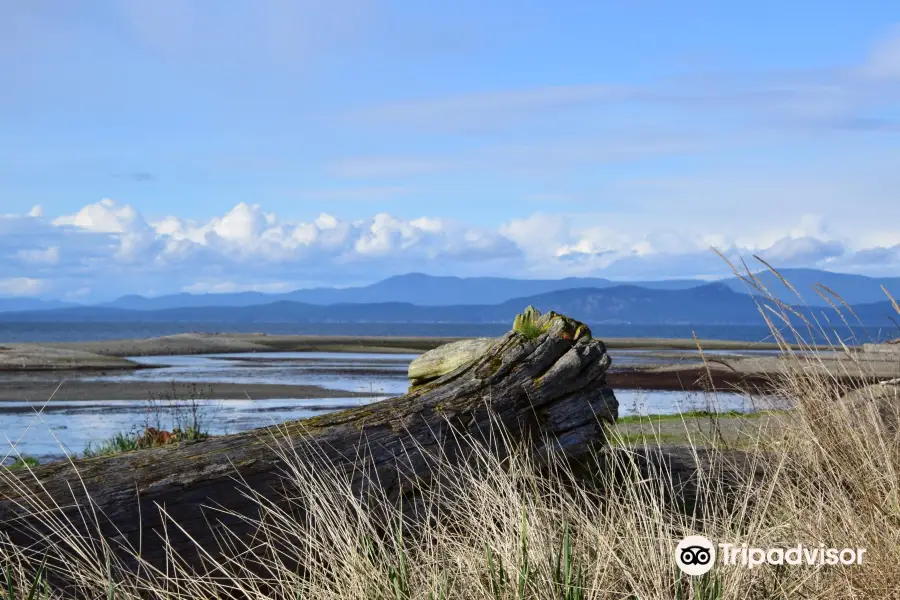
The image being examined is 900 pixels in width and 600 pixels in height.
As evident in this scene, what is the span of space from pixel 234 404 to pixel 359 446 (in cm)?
1763

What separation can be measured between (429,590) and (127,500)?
7.18 feet

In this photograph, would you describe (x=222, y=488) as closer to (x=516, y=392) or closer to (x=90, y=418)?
(x=516, y=392)

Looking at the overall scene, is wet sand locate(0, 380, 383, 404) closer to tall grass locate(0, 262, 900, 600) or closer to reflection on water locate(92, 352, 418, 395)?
reflection on water locate(92, 352, 418, 395)

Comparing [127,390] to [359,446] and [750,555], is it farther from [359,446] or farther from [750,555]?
[750,555]

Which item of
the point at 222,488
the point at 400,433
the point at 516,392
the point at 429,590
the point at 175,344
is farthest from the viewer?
the point at 175,344

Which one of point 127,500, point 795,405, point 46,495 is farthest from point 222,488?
point 795,405

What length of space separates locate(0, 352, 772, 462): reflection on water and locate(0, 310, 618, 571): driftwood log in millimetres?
378

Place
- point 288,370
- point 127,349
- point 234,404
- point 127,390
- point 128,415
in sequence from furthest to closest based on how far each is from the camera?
point 127,349 → point 288,370 → point 127,390 → point 234,404 → point 128,415

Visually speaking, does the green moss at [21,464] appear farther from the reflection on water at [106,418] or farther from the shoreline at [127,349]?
the shoreline at [127,349]

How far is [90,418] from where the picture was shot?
20.2m

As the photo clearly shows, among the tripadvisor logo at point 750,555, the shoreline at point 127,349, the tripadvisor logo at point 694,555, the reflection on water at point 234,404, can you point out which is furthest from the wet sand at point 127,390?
the tripadvisor logo at point 694,555

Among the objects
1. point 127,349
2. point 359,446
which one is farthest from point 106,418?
point 127,349

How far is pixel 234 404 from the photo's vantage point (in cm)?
2284

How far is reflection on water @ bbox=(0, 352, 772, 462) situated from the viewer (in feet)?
53.1
